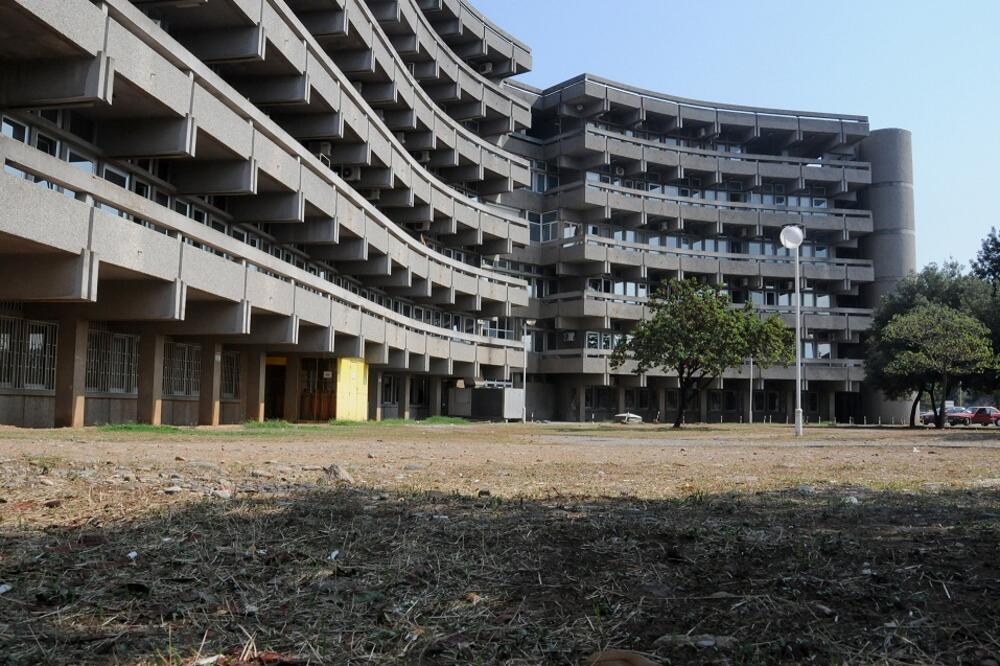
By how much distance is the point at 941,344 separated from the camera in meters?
50.8

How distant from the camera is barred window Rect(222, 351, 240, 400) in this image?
1423 inches

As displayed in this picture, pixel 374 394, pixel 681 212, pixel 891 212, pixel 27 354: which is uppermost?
pixel 891 212

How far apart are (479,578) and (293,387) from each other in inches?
1525

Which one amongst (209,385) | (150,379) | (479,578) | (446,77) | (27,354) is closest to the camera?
(479,578)

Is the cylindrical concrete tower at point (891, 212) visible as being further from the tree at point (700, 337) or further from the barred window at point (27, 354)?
the barred window at point (27, 354)

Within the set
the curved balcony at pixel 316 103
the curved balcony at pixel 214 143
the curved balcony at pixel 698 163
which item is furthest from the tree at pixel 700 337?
the curved balcony at pixel 698 163

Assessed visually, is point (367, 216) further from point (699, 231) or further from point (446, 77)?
point (699, 231)

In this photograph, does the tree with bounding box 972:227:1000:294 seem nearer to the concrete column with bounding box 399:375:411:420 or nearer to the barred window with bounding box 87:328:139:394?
the concrete column with bounding box 399:375:411:420

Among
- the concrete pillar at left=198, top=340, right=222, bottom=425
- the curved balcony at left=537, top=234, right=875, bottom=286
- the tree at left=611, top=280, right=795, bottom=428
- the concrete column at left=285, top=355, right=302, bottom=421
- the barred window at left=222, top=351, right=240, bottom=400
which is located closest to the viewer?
the concrete pillar at left=198, top=340, right=222, bottom=425

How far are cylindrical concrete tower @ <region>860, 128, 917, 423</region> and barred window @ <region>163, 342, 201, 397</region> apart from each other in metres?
67.2

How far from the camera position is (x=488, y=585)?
13.1ft

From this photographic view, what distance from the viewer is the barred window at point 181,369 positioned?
31422 mm

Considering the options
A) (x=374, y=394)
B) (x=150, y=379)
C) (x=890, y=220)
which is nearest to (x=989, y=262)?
(x=890, y=220)

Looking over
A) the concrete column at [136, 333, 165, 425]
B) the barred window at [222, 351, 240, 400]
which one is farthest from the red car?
the concrete column at [136, 333, 165, 425]
